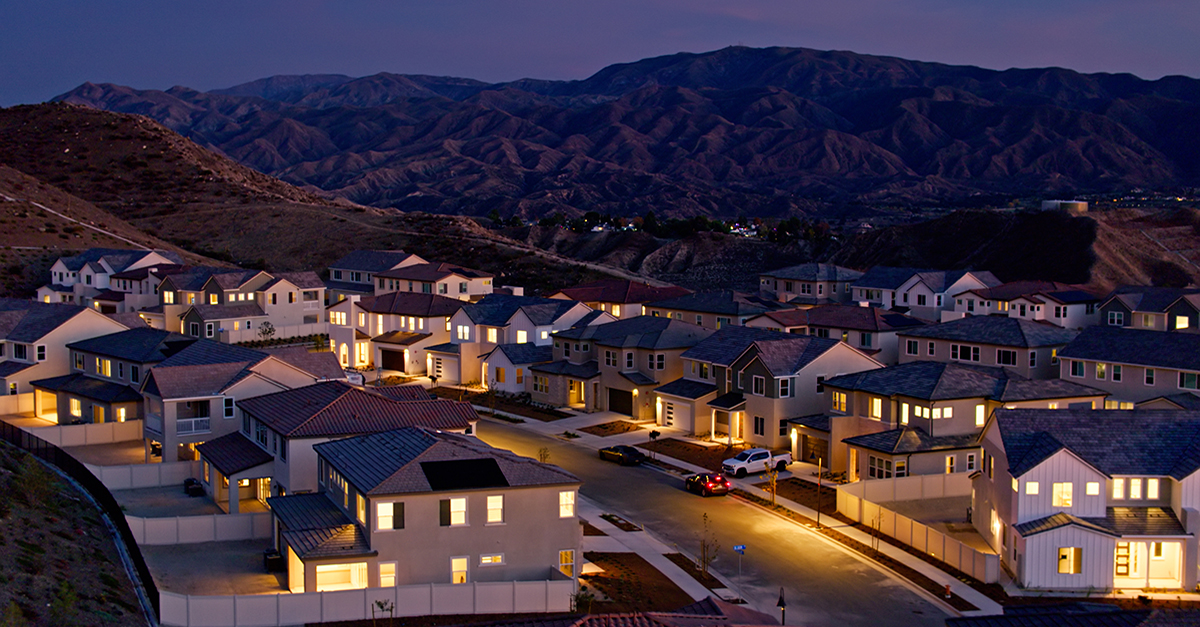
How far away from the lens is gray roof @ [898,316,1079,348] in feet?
197

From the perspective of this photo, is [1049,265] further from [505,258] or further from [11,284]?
[11,284]

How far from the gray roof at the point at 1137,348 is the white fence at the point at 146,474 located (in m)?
44.3

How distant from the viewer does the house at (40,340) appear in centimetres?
5825

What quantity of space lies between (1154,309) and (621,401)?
39.5 meters

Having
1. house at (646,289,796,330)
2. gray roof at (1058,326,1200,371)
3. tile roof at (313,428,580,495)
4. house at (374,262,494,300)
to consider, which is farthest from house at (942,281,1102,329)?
tile roof at (313,428,580,495)

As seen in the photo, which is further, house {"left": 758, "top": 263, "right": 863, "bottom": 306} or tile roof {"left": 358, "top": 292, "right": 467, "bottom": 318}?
house {"left": 758, "top": 263, "right": 863, "bottom": 306}

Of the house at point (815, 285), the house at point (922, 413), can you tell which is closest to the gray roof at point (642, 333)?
the house at point (922, 413)

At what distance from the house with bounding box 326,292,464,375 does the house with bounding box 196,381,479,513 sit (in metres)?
29.2

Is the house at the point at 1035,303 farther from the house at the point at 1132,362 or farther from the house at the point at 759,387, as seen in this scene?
the house at the point at 759,387

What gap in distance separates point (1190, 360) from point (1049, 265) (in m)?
78.1

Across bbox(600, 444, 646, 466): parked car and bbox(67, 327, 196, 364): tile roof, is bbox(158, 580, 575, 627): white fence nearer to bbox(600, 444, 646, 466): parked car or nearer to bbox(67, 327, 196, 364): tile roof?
bbox(600, 444, 646, 466): parked car

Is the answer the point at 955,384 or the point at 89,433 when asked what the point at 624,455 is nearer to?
the point at 955,384

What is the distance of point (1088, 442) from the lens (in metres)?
35.7

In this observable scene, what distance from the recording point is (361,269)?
101 metres
